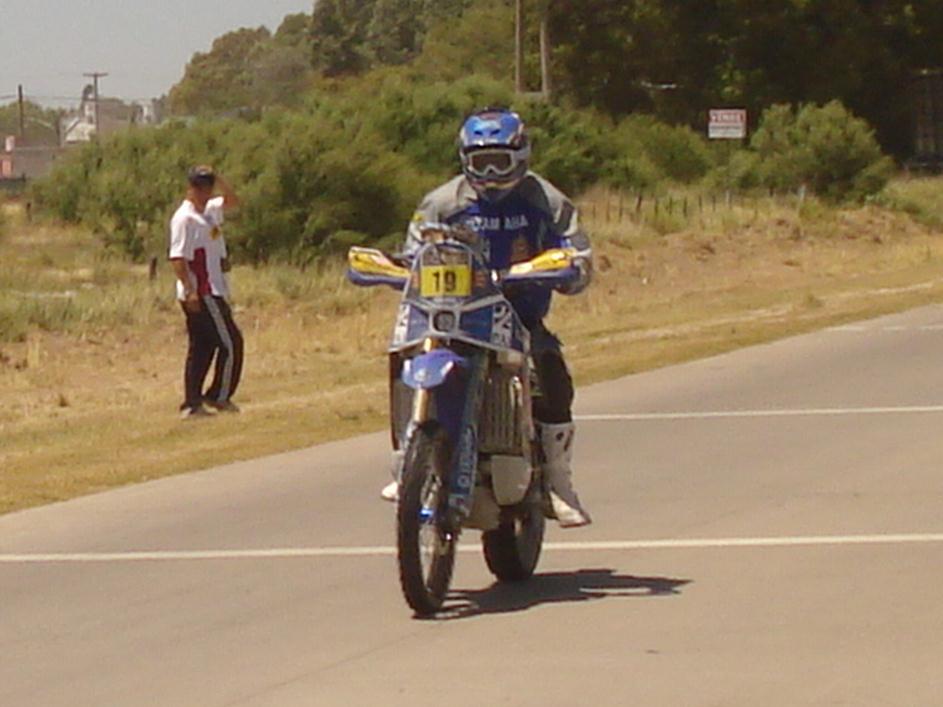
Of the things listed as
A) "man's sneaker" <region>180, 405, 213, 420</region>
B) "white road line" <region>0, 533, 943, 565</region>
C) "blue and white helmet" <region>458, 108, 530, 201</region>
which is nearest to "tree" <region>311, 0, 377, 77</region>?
"man's sneaker" <region>180, 405, 213, 420</region>

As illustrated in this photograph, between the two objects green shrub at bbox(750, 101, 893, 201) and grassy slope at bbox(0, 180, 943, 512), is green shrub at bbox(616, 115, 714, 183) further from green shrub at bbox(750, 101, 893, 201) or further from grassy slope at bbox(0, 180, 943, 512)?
grassy slope at bbox(0, 180, 943, 512)

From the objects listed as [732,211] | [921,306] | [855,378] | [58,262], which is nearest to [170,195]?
[58,262]

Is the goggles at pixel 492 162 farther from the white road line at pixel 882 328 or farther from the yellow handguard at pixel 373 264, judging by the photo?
the white road line at pixel 882 328

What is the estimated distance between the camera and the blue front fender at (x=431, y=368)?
813 cm

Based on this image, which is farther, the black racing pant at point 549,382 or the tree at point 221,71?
the tree at point 221,71

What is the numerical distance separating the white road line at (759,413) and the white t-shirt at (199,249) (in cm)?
303

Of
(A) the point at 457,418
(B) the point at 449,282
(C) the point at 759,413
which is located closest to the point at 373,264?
(B) the point at 449,282

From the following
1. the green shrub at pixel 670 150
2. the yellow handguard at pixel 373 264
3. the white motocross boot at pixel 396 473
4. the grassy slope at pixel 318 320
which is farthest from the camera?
the green shrub at pixel 670 150

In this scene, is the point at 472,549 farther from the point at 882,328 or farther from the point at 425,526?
the point at 882,328

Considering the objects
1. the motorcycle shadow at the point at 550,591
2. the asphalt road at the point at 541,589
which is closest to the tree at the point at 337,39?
the asphalt road at the point at 541,589

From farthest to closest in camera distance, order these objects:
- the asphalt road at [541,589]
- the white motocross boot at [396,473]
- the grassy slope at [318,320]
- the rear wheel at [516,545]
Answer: the grassy slope at [318,320], the rear wheel at [516,545], the white motocross boot at [396,473], the asphalt road at [541,589]

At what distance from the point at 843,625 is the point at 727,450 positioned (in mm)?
5578

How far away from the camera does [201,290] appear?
1628 cm

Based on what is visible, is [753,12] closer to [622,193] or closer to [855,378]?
Answer: [622,193]
